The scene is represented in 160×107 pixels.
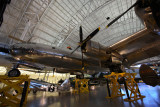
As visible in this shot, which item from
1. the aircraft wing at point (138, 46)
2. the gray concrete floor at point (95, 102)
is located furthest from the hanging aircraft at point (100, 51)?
the gray concrete floor at point (95, 102)

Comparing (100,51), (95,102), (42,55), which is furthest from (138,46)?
(42,55)

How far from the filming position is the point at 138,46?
4.84 meters

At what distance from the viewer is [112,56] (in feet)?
16.5

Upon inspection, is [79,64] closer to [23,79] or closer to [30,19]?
[23,79]

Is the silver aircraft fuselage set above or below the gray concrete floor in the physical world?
above

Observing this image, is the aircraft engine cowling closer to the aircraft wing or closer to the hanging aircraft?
the hanging aircraft

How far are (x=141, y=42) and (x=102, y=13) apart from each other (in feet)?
47.7

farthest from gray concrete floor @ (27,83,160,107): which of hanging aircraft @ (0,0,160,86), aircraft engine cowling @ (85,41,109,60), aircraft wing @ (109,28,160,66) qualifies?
aircraft wing @ (109,28,160,66)

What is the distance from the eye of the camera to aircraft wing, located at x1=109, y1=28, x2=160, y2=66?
410 centimetres

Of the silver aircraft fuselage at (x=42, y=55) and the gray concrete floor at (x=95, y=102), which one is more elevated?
the silver aircraft fuselage at (x=42, y=55)

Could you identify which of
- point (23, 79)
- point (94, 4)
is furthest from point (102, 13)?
point (23, 79)

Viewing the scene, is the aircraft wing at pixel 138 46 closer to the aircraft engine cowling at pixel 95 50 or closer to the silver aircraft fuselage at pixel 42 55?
the aircraft engine cowling at pixel 95 50

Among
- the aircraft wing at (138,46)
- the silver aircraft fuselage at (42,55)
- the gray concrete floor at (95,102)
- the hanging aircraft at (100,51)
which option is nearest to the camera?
the gray concrete floor at (95,102)

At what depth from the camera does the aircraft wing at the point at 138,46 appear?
13.4 feet
